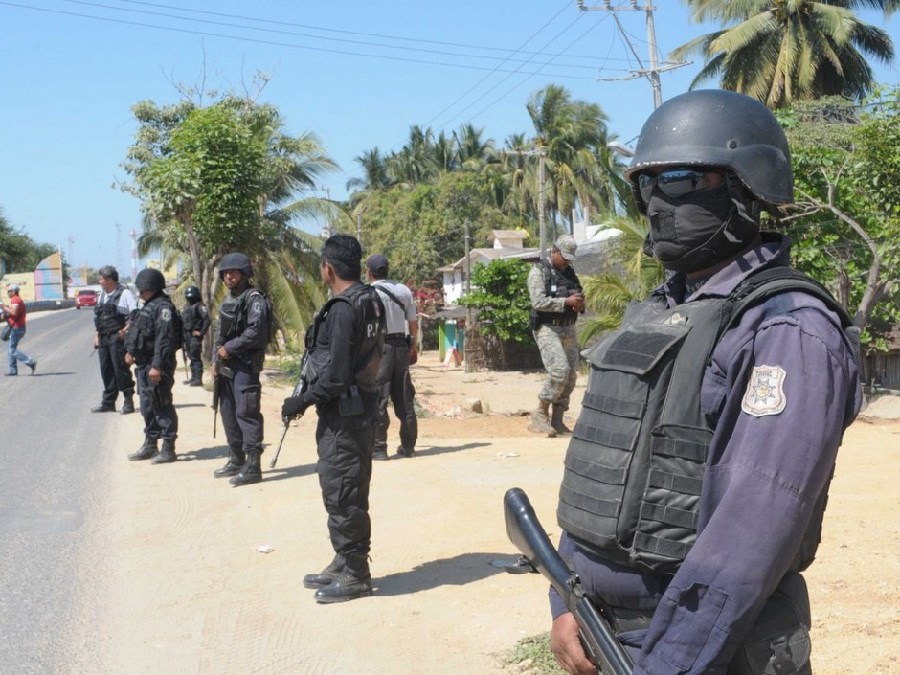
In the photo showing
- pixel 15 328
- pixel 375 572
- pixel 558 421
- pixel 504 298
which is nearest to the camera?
pixel 375 572

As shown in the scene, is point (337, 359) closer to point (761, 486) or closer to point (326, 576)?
point (326, 576)

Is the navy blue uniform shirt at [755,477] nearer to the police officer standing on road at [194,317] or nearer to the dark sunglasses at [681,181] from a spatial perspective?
the dark sunglasses at [681,181]

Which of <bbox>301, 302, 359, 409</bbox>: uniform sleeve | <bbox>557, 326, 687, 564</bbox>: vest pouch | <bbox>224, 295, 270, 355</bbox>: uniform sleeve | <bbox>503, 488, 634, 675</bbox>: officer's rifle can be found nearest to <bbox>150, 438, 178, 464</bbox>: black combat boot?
<bbox>224, 295, 270, 355</bbox>: uniform sleeve

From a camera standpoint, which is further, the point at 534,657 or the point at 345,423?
the point at 345,423

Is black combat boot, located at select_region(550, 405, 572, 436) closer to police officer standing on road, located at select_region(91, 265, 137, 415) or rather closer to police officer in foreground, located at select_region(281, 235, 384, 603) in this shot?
police officer in foreground, located at select_region(281, 235, 384, 603)

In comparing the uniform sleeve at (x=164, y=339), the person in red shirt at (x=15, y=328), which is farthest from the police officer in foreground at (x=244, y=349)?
the person in red shirt at (x=15, y=328)

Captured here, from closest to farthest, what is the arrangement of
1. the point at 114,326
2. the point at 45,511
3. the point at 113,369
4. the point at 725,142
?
1. the point at 725,142
2. the point at 45,511
3. the point at 114,326
4. the point at 113,369

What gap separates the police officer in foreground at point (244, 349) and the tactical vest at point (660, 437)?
625cm

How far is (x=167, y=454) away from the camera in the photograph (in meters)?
9.34

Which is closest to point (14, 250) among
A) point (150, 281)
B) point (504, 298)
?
point (504, 298)

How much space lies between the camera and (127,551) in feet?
20.5

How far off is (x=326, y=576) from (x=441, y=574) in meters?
0.68

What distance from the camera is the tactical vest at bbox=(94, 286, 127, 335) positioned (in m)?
12.6

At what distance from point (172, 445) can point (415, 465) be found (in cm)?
247
